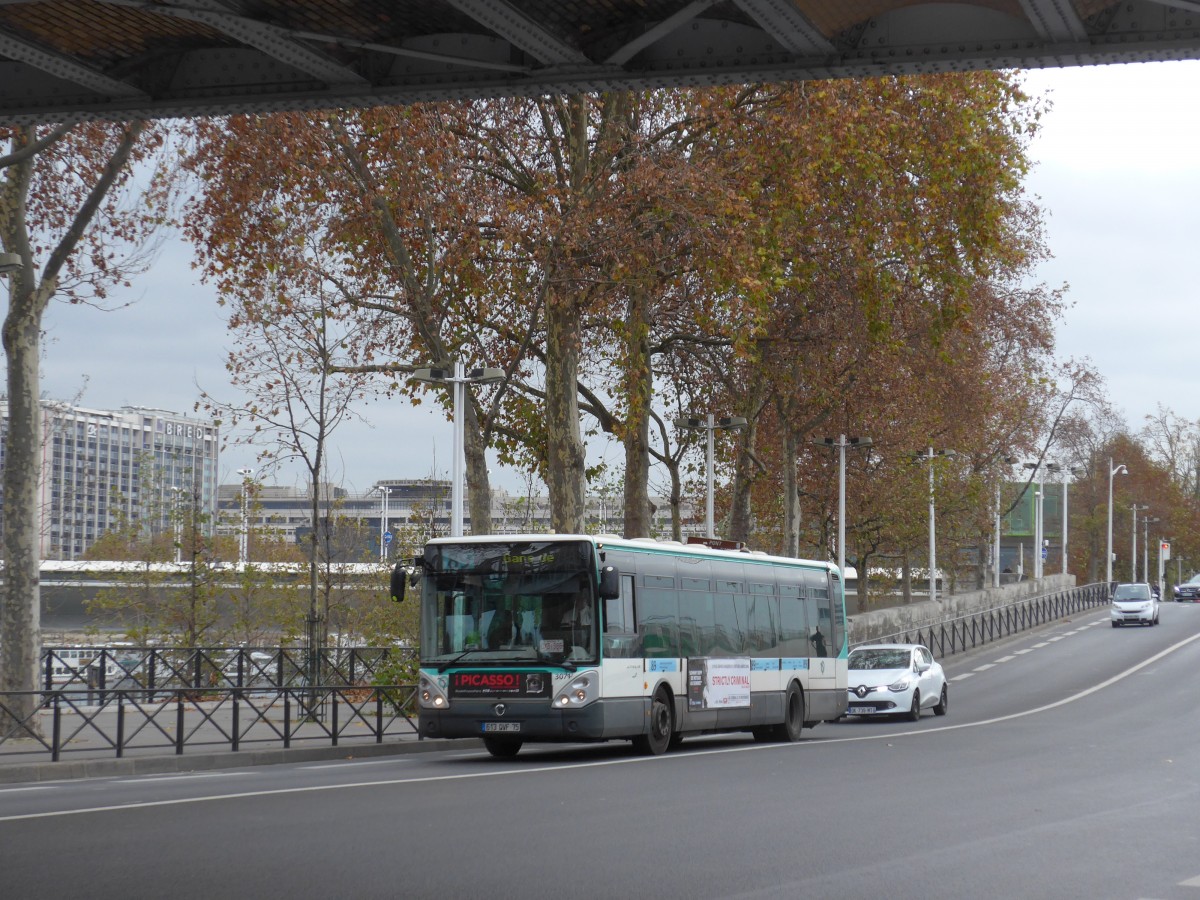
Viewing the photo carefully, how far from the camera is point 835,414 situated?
51344 mm

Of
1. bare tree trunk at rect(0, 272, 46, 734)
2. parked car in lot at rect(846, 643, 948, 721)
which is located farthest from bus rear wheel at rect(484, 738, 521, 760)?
parked car in lot at rect(846, 643, 948, 721)

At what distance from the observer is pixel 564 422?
31047 millimetres

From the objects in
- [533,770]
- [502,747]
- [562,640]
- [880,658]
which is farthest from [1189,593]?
[533,770]

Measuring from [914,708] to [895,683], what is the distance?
24.5 inches

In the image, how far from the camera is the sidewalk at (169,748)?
1928 centimetres

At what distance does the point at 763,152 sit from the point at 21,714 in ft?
57.1

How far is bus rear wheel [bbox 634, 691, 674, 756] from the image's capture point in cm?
2188

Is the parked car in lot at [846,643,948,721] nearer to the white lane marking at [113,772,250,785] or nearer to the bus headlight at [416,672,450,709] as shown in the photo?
the bus headlight at [416,672,450,709]

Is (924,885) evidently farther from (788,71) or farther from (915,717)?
(915,717)

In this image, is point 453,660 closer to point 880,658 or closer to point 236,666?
point 236,666

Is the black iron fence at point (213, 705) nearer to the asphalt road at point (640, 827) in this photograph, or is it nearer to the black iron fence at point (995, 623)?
the asphalt road at point (640, 827)

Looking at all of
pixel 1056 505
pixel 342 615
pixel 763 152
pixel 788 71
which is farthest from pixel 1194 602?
pixel 788 71

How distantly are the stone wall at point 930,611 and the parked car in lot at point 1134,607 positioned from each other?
16.6 feet

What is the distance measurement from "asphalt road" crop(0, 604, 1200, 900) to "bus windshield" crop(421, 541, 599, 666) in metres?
1.43
